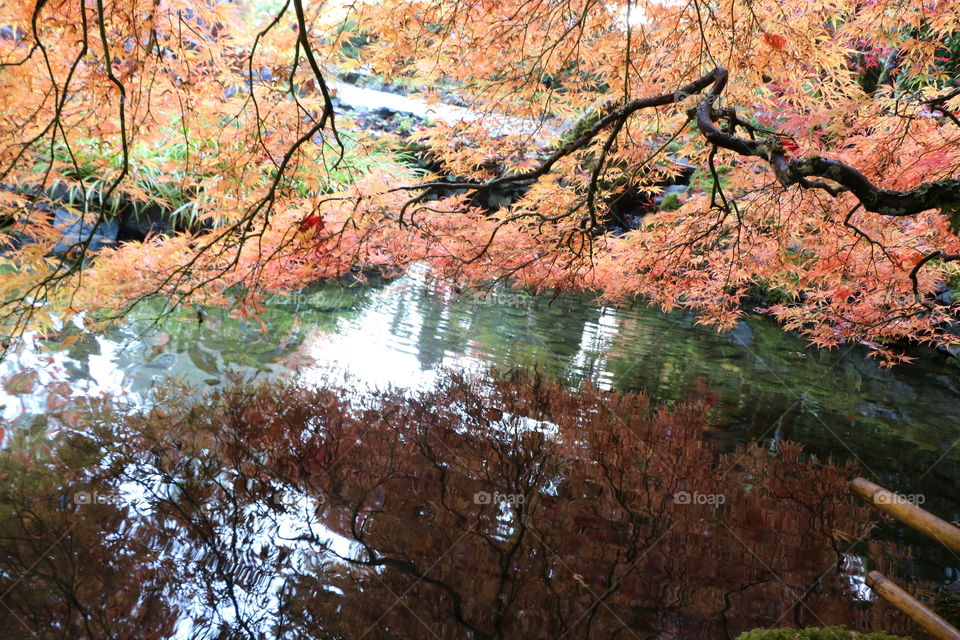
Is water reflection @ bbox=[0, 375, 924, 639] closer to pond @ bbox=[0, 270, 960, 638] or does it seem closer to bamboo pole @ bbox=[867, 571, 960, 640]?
pond @ bbox=[0, 270, 960, 638]

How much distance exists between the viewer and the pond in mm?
2377

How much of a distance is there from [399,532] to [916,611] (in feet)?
6.74

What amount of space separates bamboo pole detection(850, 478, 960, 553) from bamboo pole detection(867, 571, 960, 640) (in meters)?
0.21

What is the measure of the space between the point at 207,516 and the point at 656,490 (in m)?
2.58

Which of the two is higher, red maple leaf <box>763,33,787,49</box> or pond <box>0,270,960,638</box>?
red maple leaf <box>763,33,787,49</box>

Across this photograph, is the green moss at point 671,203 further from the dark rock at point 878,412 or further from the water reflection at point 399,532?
the water reflection at point 399,532

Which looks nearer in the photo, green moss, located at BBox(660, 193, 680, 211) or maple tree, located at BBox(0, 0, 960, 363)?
maple tree, located at BBox(0, 0, 960, 363)

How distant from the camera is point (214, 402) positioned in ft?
13.8

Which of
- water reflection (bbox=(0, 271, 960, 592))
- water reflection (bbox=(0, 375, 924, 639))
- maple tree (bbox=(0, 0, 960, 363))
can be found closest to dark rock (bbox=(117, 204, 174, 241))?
water reflection (bbox=(0, 271, 960, 592))

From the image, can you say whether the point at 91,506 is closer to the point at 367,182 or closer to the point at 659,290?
the point at 367,182

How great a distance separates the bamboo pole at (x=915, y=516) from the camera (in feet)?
5.53

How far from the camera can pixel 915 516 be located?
1851 millimetres

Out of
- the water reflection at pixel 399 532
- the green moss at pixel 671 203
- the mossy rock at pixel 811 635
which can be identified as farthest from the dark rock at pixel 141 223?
the mossy rock at pixel 811 635

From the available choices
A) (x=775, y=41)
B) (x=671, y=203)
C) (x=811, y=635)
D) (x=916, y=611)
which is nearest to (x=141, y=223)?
(x=775, y=41)
